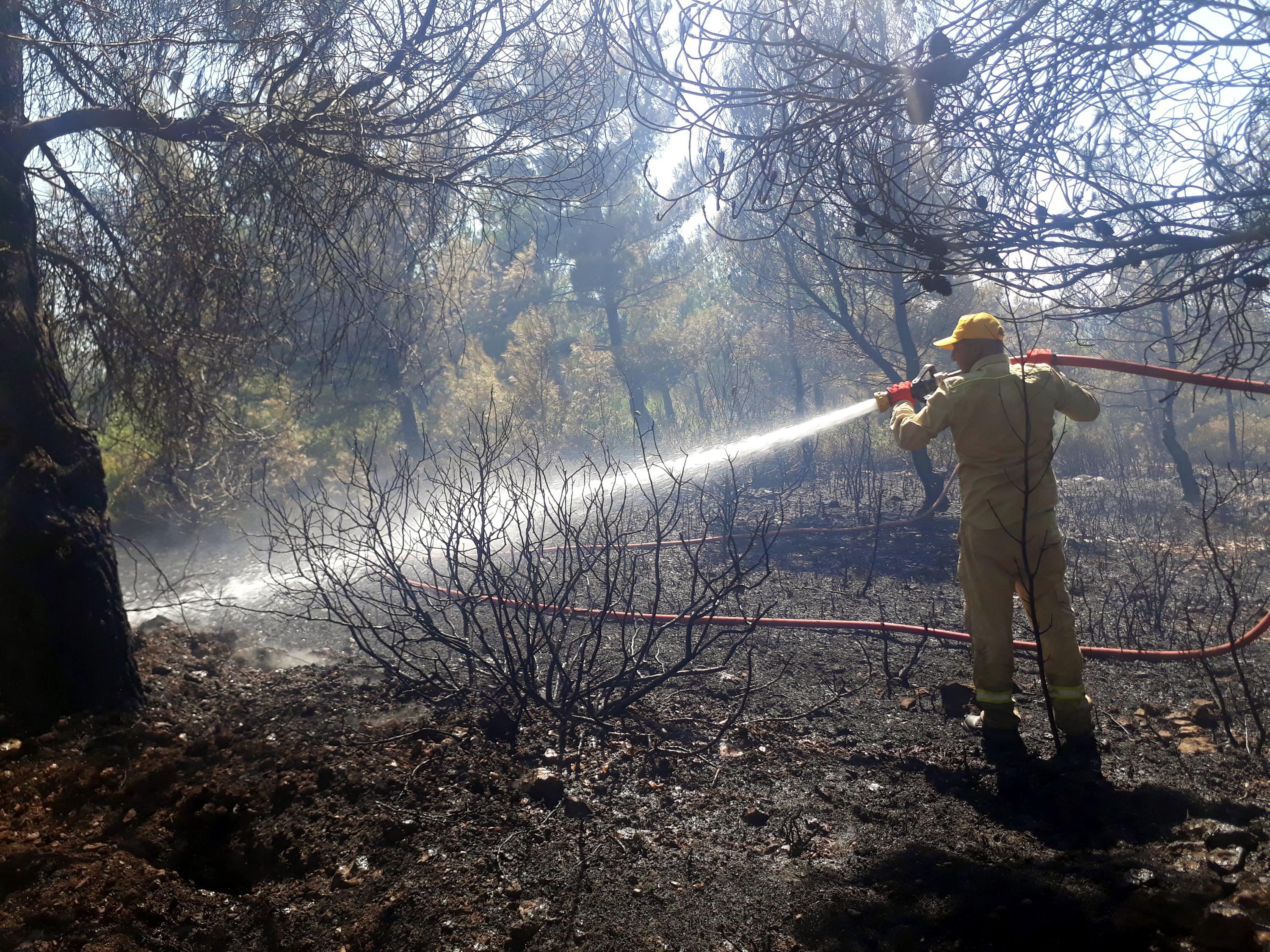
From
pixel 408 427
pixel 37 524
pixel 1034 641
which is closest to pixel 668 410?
pixel 408 427

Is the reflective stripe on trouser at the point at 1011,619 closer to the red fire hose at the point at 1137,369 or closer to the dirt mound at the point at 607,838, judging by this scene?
the dirt mound at the point at 607,838

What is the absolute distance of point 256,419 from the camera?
41.3 ft

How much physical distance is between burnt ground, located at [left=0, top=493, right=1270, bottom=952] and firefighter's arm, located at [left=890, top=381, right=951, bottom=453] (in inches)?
50.0

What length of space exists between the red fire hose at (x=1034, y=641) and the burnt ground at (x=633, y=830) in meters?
0.30

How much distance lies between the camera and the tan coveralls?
3.41 meters

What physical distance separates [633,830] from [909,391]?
2528mm

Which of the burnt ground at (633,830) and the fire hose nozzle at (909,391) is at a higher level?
the fire hose nozzle at (909,391)

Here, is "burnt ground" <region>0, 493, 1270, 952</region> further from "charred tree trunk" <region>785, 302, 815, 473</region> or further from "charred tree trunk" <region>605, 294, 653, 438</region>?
"charred tree trunk" <region>605, 294, 653, 438</region>

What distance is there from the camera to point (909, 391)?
160 inches

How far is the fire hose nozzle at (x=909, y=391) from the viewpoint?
4.02m

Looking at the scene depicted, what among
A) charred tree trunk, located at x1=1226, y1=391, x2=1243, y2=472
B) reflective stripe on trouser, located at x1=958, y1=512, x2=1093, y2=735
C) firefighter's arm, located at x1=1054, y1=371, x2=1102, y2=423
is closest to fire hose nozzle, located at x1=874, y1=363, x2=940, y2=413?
firefighter's arm, located at x1=1054, y1=371, x2=1102, y2=423

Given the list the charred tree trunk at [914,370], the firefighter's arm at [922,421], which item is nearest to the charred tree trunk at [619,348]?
the charred tree trunk at [914,370]

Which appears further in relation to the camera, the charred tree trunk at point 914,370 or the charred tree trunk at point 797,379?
the charred tree trunk at point 797,379

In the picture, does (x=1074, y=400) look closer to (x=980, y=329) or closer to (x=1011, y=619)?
(x=980, y=329)
